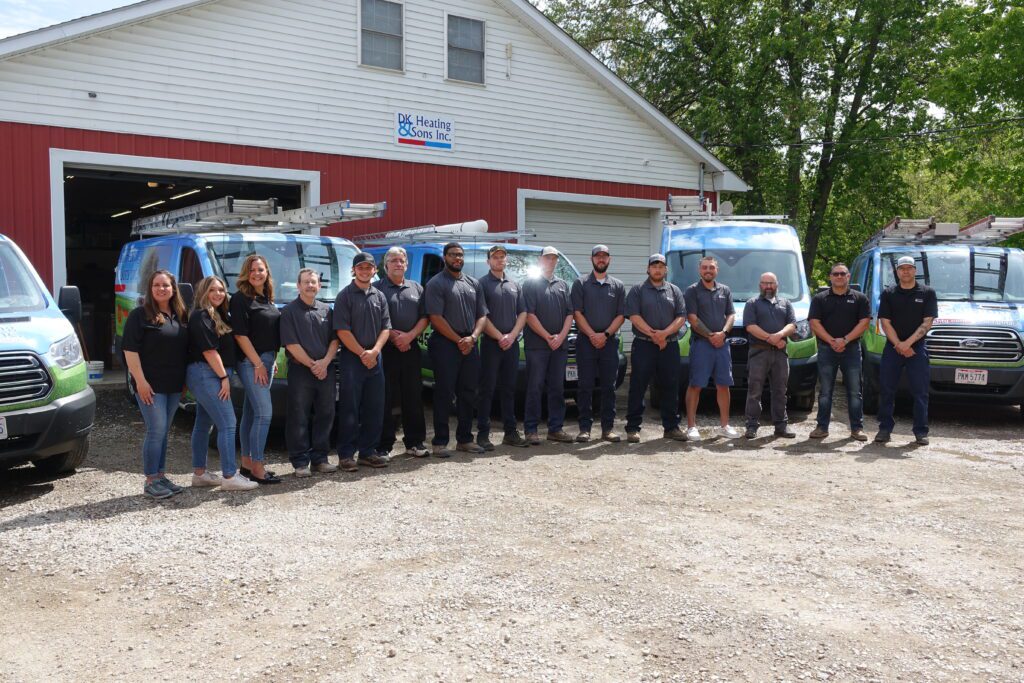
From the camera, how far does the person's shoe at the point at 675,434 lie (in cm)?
906

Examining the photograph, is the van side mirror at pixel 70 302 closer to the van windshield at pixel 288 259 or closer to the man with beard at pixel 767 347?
the van windshield at pixel 288 259

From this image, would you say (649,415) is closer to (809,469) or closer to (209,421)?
(809,469)

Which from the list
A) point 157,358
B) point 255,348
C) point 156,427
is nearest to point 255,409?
point 255,348

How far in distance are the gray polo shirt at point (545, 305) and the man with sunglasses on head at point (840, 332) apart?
261 cm

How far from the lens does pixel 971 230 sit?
1214 cm

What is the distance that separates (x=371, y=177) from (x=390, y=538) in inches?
377

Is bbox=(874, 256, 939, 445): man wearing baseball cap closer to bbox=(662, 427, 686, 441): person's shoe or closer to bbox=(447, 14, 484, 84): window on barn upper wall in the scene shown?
bbox=(662, 427, 686, 441): person's shoe

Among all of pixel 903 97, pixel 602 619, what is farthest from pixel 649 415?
pixel 903 97

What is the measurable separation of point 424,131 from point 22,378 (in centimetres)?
930

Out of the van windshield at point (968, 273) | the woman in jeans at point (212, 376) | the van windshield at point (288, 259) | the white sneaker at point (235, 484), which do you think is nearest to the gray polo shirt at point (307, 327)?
the woman in jeans at point (212, 376)

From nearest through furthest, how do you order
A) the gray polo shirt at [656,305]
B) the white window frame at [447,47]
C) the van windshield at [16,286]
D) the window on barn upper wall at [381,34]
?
the van windshield at [16,286] < the gray polo shirt at [656,305] < the window on barn upper wall at [381,34] < the white window frame at [447,47]

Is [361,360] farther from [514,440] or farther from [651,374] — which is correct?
[651,374]

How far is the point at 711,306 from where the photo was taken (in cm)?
923

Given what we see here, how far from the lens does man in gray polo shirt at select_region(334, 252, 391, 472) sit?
739 centimetres
